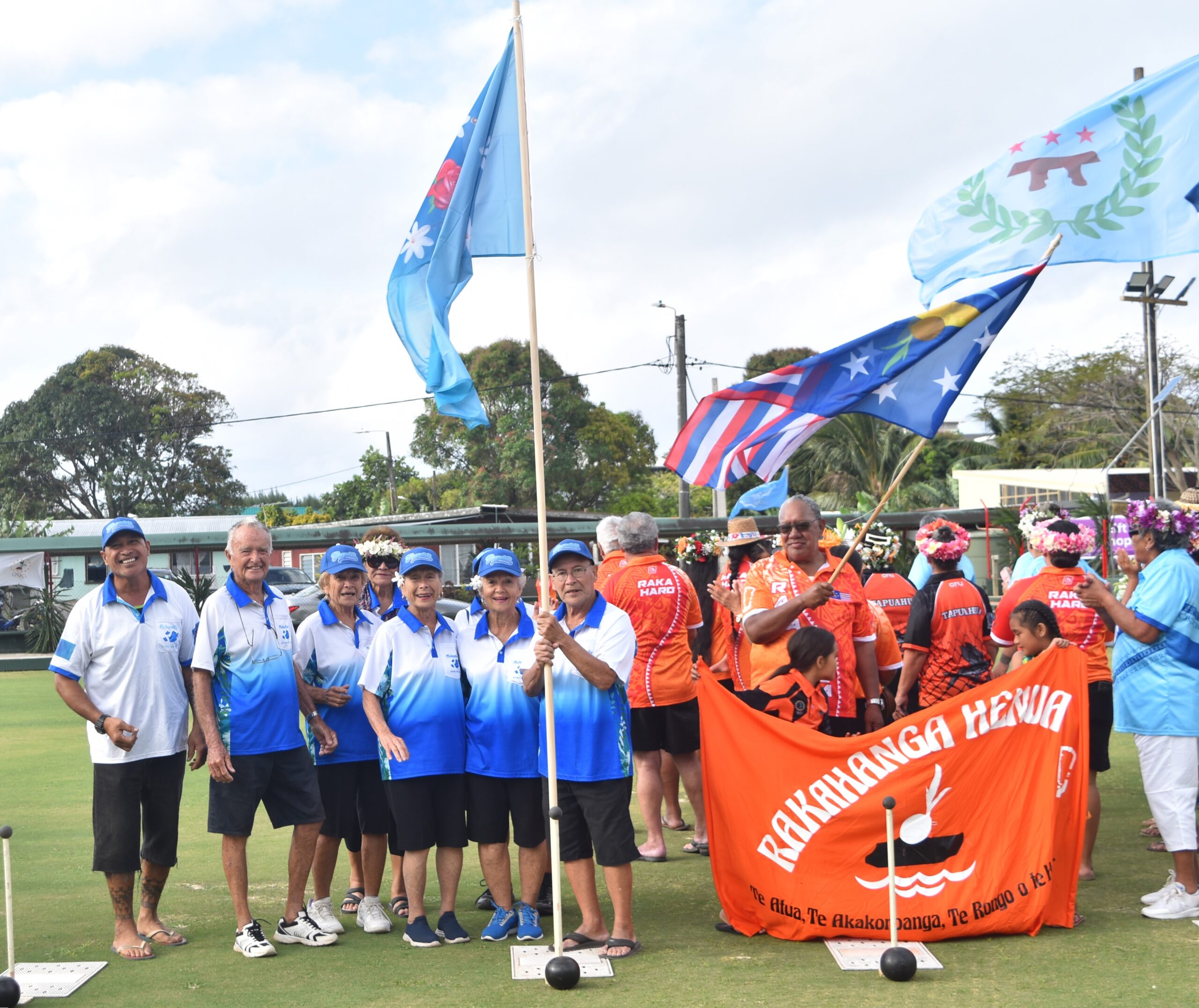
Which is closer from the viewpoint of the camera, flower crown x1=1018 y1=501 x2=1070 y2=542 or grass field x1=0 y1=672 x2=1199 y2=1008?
grass field x1=0 y1=672 x2=1199 y2=1008

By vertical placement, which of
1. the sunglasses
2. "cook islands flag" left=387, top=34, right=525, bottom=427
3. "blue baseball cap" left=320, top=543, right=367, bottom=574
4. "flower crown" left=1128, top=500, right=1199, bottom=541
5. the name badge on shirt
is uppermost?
"cook islands flag" left=387, top=34, right=525, bottom=427

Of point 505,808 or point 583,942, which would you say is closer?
point 583,942

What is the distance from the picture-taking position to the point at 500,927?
5.46 m

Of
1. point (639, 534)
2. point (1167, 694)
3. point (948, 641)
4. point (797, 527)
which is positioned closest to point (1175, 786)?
point (1167, 694)

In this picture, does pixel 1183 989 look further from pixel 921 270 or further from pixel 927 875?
pixel 921 270

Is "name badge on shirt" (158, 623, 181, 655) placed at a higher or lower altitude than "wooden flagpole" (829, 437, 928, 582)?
lower

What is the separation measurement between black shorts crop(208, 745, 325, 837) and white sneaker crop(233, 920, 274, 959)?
0.41 metres

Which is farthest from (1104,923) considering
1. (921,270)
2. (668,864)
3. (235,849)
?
(235,849)

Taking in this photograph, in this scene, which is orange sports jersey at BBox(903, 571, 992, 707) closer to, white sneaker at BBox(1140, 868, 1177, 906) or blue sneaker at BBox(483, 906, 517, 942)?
white sneaker at BBox(1140, 868, 1177, 906)

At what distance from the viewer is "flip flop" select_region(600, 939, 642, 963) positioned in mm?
5062

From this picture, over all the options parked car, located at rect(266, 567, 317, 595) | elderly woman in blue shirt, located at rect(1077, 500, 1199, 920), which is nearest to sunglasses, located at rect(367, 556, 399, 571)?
A: elderly woman in blue shirt, located at rect(1077, 500, 1199, 920)

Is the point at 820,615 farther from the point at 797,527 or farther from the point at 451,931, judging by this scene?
the point at 451,931

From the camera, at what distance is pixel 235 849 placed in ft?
17.7

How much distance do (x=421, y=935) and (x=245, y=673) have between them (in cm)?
146
